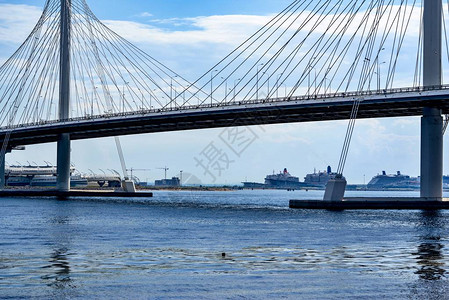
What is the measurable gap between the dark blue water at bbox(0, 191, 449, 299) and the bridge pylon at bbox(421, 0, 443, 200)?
1852 cm

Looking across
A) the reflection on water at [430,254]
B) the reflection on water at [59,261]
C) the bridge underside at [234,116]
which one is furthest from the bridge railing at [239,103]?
the reflection on water at [59,261]

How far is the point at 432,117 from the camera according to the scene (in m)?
59.4

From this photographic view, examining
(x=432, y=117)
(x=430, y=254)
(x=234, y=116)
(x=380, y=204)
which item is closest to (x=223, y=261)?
(x=430, y=254)

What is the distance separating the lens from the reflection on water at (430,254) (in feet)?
76.3

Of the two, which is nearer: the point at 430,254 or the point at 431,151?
the point at 430,254

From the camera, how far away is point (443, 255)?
27.9 m

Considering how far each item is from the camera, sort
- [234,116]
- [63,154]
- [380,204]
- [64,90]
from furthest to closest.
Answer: [63,154], [64,90], [234,116], [380,204]

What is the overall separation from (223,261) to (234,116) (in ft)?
154

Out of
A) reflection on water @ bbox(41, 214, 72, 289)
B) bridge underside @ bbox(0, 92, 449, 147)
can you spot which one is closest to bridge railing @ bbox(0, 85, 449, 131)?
bridge underside @ bbox(0, 92, 449, 147)

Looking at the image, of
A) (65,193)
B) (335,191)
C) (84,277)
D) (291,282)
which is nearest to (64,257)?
(84,277)

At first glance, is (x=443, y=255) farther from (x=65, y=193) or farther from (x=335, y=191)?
(x=65, y=193)

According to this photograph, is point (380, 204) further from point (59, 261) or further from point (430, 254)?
point (59, 261)

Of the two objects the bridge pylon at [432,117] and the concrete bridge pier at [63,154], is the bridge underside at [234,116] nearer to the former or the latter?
the concrete bridge pier at [63,154]

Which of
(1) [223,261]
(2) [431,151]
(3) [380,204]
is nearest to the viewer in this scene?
(1) [223,261]
